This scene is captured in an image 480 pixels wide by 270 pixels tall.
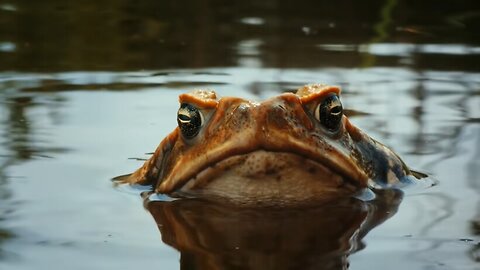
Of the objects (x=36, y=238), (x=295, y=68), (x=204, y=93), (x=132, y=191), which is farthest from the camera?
(x=295, y=68)

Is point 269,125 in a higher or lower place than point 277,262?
higher

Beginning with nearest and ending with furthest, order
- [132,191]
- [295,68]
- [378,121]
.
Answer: [132,191] < [378,121] < [295,68]

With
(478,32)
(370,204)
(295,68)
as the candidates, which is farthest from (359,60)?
(370,204)

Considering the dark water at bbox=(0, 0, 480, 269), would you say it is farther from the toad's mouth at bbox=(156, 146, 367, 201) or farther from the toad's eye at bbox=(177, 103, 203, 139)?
the toad's eye at bbox=(177, 103, 203, 139)

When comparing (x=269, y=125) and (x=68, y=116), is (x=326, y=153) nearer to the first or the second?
(x=269, y=125)

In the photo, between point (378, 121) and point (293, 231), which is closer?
point (293, 231)

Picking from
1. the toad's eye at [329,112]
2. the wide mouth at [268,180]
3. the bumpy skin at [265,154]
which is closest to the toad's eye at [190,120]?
the bumpy skin at [265,154]
